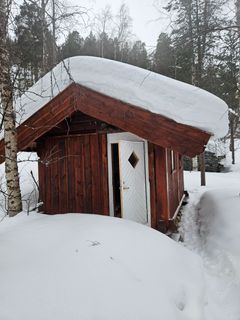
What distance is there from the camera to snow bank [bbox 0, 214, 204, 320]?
271cm

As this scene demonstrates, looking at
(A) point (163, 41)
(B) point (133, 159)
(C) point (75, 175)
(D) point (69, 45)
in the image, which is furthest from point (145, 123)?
(D) point (69, 45)

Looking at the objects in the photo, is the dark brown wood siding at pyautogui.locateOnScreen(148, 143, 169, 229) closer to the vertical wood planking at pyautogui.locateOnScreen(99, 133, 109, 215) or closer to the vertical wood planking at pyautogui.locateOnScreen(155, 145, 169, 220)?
the vertical wood planking at pyautogui.locateOnScreen(155, 145, 169, 220)

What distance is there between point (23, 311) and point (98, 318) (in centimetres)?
64

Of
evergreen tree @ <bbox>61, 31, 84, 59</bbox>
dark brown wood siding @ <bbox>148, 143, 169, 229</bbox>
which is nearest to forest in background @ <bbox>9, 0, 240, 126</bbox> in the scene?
evergreen tree @ <bbox>61, 31, 84, 59</bbox>

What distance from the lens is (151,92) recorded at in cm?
616

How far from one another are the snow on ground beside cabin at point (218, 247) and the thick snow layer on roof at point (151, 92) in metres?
1.96

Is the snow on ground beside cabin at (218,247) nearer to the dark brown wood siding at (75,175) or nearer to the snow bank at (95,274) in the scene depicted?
the snow bank at (95,274)

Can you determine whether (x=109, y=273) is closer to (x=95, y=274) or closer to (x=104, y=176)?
(x=95, y=274)

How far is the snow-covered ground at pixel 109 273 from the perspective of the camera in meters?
2.75

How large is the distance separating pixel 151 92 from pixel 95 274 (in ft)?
13.2

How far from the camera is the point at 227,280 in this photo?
14.9 feet

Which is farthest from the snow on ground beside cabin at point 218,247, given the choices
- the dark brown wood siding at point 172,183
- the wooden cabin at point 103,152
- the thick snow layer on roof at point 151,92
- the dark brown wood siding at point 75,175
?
the dark brown wood siding at point 75,175

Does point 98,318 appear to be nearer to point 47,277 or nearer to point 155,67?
point 47,277

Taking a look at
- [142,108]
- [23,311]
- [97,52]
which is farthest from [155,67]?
[97,52]
